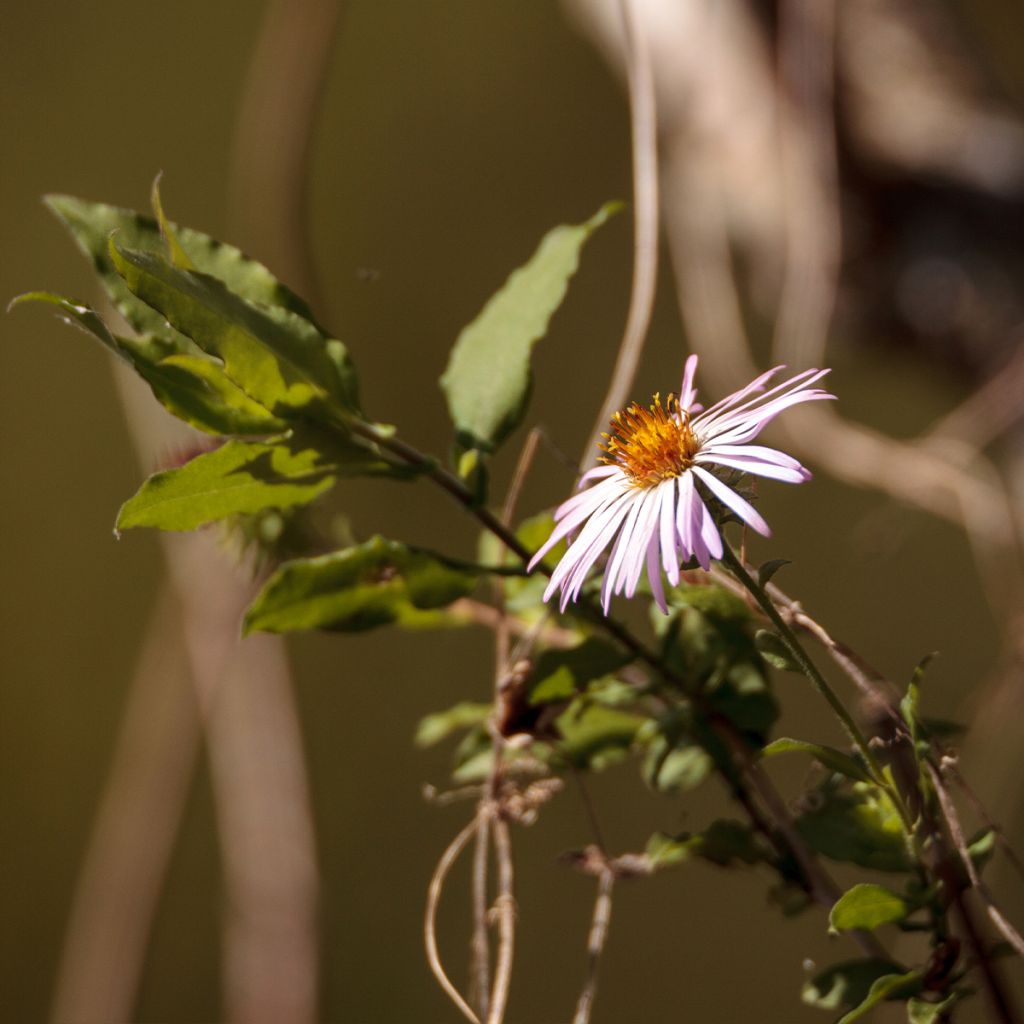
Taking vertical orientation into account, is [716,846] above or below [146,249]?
below

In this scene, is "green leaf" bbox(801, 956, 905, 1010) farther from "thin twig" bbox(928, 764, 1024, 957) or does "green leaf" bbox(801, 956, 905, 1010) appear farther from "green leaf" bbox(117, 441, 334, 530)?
"green leaf" bbox(117, 441, 334, 530)

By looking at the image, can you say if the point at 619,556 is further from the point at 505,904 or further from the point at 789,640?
the point at 505,904

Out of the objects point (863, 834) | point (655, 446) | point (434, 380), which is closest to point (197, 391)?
point (655, 446)

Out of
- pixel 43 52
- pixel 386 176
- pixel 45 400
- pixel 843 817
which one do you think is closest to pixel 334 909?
pixel 45 400

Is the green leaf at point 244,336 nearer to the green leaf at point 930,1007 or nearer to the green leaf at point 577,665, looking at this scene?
the green leaf at point 577,665

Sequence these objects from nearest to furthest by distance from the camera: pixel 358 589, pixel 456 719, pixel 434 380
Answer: pixel 358 589, pixel 456 719, pixel 434 380

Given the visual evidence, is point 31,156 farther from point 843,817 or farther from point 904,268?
point 843,817
